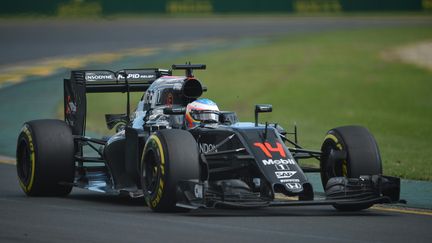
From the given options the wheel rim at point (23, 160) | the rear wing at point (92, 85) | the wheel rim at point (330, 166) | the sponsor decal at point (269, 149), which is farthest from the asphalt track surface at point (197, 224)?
the rear wing at point (92, 85)

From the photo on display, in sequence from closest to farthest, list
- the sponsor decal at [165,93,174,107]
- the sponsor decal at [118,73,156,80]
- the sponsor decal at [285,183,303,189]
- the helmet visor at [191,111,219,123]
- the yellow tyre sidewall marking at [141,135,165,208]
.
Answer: the sponsor decal at [285,183,303,189] → the yellow tyre sidewall marking at [141,135,165,208] → the helmet visor at [191,111,219,123] → the sponsor decal at [165,93,174,107] → the sponsor decal at [118,73,156,80]

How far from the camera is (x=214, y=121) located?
582 inches

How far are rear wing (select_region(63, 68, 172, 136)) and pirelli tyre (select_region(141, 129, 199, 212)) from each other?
11.1 ft

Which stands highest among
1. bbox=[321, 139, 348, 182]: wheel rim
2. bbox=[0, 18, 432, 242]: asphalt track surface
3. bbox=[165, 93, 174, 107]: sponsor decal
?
bbox=[165, 93, 174, 107]: sponsor decal

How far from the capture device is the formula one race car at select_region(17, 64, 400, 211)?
13.0 metres

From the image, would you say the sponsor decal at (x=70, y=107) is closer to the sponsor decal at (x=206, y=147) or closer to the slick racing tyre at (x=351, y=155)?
the sponsor decal at (x=206, y=147)

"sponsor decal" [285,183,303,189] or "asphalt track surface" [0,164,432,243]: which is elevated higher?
"sponsor decal" [285,183,303,189]

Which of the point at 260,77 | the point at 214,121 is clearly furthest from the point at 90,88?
the point at 260,77

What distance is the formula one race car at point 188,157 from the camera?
13023mm

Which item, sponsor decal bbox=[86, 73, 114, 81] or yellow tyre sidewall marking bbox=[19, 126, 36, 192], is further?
sponsor decal bbox=[86, 73, 114, 81]

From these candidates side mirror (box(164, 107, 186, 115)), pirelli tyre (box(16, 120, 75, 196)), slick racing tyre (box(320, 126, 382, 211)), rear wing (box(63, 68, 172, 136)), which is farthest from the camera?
rear wing (box(63, 68, 172, 136))

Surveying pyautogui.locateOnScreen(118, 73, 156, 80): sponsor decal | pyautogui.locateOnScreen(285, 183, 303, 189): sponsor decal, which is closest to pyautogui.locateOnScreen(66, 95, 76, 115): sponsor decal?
pyautogui.locateOnScreen(118, 73, 156, 80): sponsor decal

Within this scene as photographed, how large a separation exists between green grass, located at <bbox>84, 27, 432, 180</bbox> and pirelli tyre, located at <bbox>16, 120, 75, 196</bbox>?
539cm

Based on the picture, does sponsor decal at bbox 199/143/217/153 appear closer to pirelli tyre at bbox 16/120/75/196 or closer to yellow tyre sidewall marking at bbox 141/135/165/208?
yellow tyre sidewall marking at bbox 141/135/165/208
